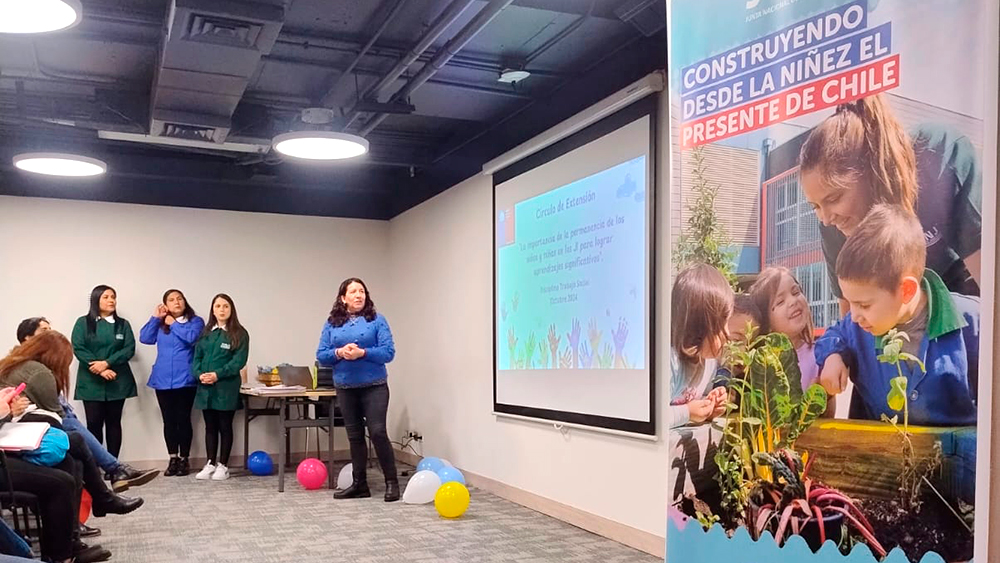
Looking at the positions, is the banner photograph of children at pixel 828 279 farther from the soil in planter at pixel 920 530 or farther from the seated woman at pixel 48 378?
the seated woman at pixel 48 378

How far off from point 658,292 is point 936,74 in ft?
7.93

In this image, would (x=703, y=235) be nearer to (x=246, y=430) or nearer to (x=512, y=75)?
(x=512, y=75)

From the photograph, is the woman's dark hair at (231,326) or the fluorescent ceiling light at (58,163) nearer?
the fluorescent ceiling light at (58,163)

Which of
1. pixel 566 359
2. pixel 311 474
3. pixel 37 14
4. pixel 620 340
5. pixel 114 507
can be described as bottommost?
pixel 311 474

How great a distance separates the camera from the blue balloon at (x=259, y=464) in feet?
20.4

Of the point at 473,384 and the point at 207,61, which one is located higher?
the point at 207,61

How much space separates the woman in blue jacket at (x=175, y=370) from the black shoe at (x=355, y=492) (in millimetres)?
1749

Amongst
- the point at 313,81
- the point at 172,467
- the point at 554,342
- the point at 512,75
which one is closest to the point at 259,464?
the point at 172,467

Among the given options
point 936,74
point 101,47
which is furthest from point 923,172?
point 101,47

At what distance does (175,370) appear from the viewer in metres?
6.31

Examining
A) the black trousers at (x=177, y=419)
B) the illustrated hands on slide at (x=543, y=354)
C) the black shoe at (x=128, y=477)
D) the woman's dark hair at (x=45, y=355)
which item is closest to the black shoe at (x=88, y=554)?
the black shoe at (x=128, y=477)

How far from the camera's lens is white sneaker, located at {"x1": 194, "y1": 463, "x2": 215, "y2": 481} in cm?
605

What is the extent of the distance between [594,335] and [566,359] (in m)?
0.31

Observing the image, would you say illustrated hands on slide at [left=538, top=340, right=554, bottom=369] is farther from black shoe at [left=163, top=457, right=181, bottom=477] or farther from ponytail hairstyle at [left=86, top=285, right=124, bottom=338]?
ponytail hairstyle at [left=86, top=285, right=124, bottom=338]
